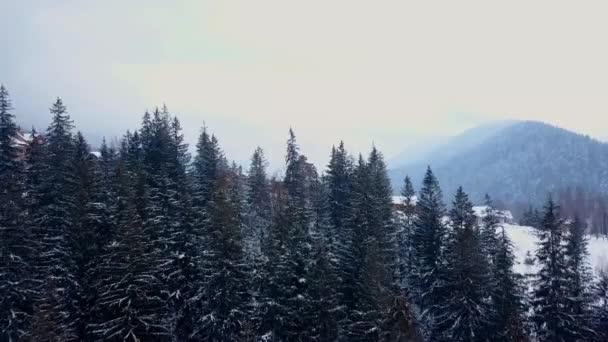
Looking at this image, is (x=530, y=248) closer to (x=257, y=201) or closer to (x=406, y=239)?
(x=406, y=239)

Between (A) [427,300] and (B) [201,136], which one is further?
(B) [201,136]

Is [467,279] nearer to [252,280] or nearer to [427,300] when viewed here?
[427,300]

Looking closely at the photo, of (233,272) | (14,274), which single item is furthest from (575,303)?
(14,274)

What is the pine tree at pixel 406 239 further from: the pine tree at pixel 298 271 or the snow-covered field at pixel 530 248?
the snow-covered field at pixel 530 248

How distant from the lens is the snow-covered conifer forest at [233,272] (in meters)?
33.6

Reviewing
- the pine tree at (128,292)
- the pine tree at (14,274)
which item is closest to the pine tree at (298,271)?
the pine tree at (128,292)

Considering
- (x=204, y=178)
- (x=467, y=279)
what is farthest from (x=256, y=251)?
(x=467, y=279)

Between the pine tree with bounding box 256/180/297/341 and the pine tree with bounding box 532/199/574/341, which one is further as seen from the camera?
the pine tree with bounding box 532/199/574/341

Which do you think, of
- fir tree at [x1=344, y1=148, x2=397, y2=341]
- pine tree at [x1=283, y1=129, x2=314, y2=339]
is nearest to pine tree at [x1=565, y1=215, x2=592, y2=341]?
fir tree at [x1=344, y1=148, x2=397, y2=341]

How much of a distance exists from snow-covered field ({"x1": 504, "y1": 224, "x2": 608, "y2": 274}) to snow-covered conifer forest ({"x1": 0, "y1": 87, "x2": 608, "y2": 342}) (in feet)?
171

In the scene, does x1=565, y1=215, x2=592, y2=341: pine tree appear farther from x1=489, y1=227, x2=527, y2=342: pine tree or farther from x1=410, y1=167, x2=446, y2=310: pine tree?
x1=410, y1=167, x2=446, y2=310: pine tree

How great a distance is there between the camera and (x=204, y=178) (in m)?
56.9

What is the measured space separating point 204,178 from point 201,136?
824cm

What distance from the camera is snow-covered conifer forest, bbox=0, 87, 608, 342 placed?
33.6 m
